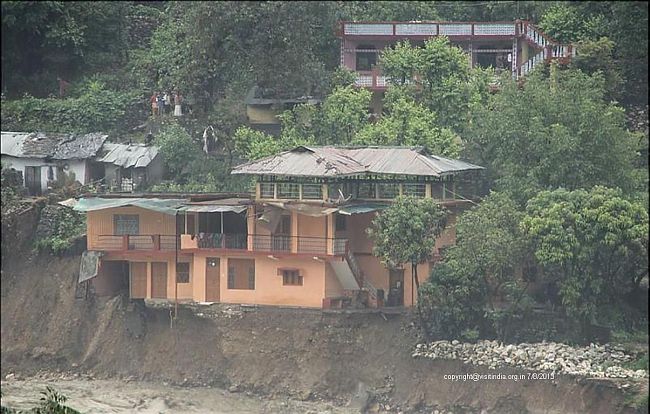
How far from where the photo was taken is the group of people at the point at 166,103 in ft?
139

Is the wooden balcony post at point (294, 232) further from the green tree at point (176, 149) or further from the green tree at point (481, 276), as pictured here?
the green tree at point (176, 149)

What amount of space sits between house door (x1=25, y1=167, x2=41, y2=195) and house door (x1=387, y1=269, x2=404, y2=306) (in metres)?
9.07

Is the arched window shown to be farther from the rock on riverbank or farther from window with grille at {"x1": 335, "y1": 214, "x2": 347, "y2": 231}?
the rock on riverbank

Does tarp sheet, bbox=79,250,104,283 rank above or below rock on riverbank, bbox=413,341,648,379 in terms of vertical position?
above

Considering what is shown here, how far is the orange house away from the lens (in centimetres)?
3528

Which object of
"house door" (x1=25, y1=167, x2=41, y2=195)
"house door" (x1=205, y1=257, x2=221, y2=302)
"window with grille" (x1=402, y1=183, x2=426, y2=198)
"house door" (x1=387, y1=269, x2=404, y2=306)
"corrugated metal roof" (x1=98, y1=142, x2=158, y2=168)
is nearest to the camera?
"window with grille" (x1=402, y1=183, x2=426, y2=198)

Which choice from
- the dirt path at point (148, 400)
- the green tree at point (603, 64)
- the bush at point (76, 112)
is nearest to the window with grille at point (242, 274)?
the dirt path at point (148, 400)

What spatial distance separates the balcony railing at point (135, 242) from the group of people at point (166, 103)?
5.85 metres


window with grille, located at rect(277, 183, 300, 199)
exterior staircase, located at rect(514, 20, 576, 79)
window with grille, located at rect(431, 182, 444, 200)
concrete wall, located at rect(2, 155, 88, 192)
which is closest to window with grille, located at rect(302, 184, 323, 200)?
window with grille, located at rect(277, 183, 300, 199)

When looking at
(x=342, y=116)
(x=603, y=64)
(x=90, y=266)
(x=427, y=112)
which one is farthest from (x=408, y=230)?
(x=603, y=64)

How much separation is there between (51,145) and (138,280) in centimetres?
531

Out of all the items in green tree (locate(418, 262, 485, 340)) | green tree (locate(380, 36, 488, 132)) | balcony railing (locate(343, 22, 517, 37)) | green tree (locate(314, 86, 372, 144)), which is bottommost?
green tree (locate(418, 262, 485, 340))

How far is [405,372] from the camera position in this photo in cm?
3409

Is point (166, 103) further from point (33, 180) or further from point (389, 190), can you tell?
point (389, 190)
